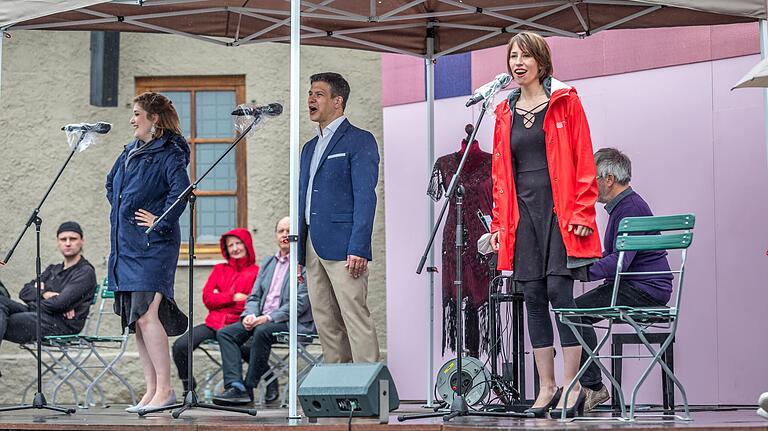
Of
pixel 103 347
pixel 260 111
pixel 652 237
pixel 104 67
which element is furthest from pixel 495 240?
pixel 104 67

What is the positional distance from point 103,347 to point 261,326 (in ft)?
3.70

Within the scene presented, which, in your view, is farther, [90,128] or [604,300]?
[90,128]

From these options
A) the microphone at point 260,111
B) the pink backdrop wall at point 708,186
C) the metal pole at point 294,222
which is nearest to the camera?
the metal pole at point 294,222

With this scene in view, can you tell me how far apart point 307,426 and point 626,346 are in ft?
10.4

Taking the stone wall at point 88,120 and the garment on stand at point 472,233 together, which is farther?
the stone wall at point 88,120

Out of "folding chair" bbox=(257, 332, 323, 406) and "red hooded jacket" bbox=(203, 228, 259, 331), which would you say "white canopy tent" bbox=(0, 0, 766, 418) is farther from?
"red hooded jacket" bbox=(203, 228, 259, 331)

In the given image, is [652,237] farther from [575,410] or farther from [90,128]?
[90,128]

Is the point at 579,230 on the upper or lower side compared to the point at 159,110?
lower

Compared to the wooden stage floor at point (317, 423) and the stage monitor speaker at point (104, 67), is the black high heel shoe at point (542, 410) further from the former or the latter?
the stage monitor speaker at point (104, 67)

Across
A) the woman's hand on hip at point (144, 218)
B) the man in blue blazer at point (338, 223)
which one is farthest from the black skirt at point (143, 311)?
the man in blue blazer at point (338, 223)

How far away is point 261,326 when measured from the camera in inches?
338

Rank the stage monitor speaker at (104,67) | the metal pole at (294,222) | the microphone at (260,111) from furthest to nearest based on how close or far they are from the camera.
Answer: the stage monitor speaker at (104,67), the microphone at (260,111), the metal pole at (294,222)

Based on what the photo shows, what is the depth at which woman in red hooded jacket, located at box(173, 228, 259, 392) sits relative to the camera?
8867 mm

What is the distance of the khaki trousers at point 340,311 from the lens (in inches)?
251
